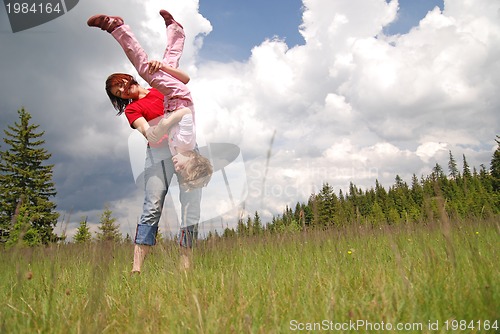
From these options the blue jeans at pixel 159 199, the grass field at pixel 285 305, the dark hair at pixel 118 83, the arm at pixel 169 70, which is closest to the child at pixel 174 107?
the arm at pixel 169 70

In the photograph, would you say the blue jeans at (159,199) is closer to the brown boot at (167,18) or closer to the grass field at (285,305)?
the grass field at (285,305)

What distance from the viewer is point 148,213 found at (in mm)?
3316

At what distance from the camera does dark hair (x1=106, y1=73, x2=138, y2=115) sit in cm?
350

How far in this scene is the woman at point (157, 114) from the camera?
A: 10.3 ft

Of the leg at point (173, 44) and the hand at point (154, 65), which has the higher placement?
the leg at point (173, 44)

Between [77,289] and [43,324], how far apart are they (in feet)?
3.93

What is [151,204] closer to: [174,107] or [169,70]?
[174,107]

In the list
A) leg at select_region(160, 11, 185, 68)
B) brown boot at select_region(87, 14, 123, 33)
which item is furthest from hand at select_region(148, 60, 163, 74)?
brown boot at select_region(87, 14, 123, 33)

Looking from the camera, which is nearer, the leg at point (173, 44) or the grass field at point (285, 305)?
the grass field at point (285, 305)

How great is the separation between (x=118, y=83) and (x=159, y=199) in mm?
1253

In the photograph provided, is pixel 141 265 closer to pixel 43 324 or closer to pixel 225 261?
pixel 225 261

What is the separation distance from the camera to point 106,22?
2898mm

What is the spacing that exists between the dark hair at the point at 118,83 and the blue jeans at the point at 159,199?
0.60 meters

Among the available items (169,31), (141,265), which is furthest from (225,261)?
(169,31)
